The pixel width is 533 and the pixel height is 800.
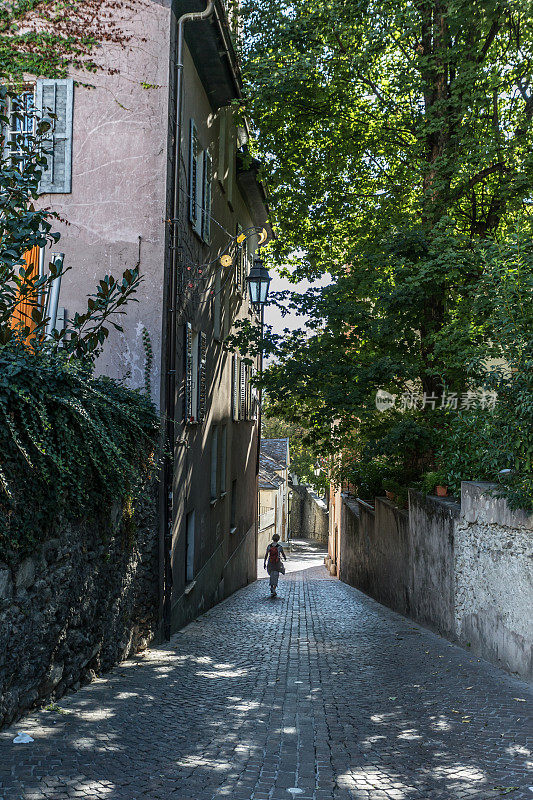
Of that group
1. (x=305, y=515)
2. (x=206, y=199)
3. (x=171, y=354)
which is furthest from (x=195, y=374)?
(x=305, y=515)

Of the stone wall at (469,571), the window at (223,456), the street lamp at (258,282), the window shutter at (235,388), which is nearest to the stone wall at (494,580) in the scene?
the stone wall at (469,571)

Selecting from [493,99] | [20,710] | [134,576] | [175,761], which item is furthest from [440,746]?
[493,99]

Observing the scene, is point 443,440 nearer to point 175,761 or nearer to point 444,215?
point 444,215

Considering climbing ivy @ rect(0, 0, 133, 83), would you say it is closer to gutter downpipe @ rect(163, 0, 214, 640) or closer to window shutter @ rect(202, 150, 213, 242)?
gutter downpipe @ rect(163, 0, 214, 640)

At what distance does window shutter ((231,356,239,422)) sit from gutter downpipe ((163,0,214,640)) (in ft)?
26.2

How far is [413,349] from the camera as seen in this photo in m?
14.5

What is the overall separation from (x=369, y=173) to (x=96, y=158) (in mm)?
7396

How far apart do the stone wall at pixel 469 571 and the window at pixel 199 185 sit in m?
6.04

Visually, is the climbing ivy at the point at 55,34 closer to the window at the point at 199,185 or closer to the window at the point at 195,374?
the window at the point at 199,185

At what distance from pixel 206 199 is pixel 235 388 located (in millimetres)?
6823

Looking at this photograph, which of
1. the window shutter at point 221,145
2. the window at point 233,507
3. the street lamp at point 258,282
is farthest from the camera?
the window at point 233,507

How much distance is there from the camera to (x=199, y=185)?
13109mm

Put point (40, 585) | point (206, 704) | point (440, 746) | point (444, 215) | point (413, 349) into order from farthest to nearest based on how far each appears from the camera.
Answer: point (413, 349) → point (444, 215) → point (206, 704) → point (40, 585) → point (440, 746)

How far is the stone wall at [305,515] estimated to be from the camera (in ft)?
212
